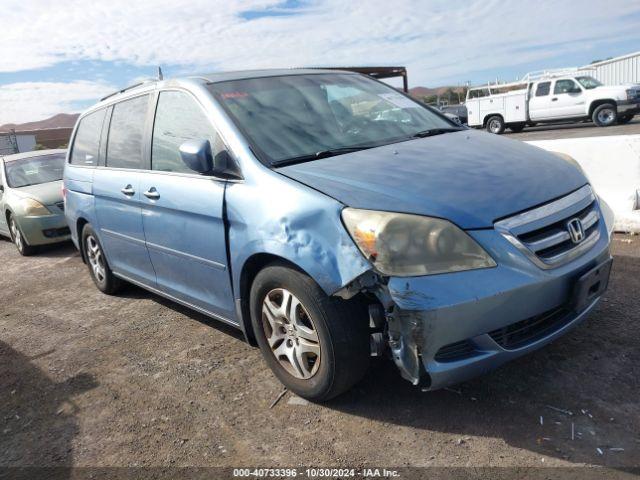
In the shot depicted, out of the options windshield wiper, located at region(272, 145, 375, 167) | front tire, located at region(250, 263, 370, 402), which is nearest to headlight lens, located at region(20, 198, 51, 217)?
front tire, located at region(250, 263, 370, 402)

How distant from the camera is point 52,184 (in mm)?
8523

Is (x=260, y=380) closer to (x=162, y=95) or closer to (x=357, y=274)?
(x=357, y=274)

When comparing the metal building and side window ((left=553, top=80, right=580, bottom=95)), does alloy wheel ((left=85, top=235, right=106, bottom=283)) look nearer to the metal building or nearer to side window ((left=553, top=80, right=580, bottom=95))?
side window ((left=553, top=80, right=580, bottom=95))

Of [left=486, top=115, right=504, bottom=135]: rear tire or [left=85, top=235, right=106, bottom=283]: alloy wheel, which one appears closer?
[left=85, top=235, right=106, bottom=283]: alloy wheel

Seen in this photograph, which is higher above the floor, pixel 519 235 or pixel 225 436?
pixel 519 235

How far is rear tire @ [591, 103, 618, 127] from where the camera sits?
18281mm

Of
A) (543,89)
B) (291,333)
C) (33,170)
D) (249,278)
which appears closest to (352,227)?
(291,333)

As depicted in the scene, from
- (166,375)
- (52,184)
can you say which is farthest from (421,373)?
(52,184)

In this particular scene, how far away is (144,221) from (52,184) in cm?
545

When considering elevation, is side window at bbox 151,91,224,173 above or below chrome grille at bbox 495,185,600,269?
above

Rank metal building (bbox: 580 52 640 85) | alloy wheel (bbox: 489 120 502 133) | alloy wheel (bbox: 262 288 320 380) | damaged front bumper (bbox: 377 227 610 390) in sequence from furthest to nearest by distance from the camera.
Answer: metal building (bbox: 580 52 640 85) < alloy wheel (bbox: 489 120 502 133) < alloy wheel (bbox: 262 288 320 380) < damaged front bumper (bbox: 377 227 610 390)

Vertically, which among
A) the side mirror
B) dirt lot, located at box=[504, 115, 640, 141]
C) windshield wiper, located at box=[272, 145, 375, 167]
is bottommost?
dirt lot, located at box=[504, 115, 640, 141]

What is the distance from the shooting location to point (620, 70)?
32.7 m

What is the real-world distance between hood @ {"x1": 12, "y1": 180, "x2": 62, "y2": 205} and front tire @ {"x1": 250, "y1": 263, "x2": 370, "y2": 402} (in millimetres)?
6211
